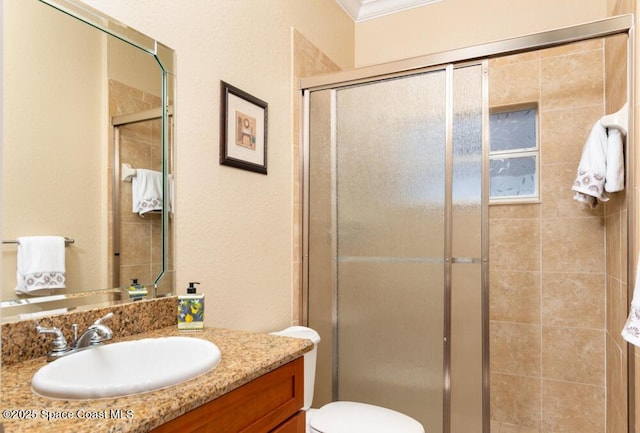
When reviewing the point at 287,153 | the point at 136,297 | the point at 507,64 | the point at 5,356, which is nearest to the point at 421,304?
the point at 287,153

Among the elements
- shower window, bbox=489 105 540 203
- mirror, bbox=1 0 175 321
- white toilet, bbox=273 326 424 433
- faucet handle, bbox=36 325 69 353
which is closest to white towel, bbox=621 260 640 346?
white toilet, bbox=273 326 424 433

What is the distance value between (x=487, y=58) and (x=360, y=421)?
165 cm

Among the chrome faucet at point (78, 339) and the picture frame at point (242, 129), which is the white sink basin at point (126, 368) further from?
the picture frame at point (242, 129)

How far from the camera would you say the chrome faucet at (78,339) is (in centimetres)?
101

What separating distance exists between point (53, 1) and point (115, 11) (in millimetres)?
183

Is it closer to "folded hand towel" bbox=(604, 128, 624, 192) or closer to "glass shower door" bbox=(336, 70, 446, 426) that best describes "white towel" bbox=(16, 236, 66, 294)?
"glass shower door" bbox=(336, 70, 446, 426)

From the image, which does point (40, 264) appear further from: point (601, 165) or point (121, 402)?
point (601, 165)

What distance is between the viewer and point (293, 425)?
3.85 feet

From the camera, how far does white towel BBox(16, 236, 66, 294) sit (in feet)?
3.44

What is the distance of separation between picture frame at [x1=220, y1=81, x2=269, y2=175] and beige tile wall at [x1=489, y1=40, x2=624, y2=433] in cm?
162

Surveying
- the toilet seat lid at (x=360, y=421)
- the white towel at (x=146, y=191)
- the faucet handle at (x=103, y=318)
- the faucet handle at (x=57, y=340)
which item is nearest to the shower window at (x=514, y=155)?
the toilet seat lid at (x=360, y=421)

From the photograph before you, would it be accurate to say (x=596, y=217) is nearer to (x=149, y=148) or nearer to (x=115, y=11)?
(x=149, y=148)

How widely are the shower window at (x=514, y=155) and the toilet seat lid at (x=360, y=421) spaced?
1.58 meters

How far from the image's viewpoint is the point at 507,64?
8.65 ft
